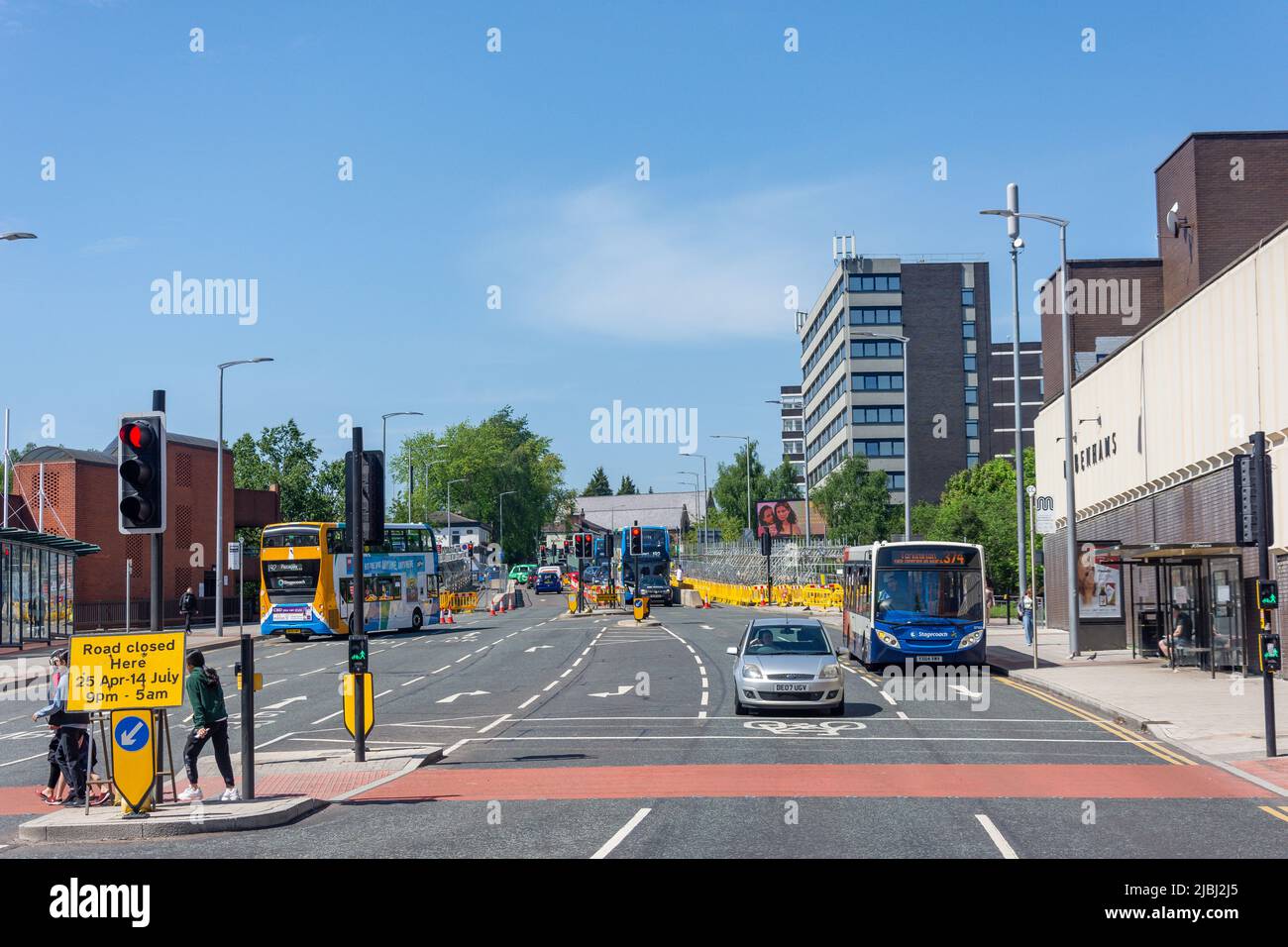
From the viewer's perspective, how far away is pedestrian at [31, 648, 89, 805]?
14.2 meters

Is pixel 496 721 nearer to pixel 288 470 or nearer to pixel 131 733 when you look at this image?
pixel 131 733

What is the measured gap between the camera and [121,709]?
42.7 feet

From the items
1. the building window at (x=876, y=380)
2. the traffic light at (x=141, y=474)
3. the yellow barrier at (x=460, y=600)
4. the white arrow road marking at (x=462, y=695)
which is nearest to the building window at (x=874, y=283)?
the building window at (x=876, y=380)

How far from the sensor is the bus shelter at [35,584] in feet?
142

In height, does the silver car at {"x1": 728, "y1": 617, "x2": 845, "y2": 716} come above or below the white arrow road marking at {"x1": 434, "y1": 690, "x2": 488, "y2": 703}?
above

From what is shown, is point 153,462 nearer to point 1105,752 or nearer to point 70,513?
point 1105,752

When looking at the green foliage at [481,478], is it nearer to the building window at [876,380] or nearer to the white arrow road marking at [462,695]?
the building window at [876,380]

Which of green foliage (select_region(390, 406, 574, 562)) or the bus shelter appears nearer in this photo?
the bus shelter

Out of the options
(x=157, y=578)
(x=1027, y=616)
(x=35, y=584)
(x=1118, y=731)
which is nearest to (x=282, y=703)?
(x=157, y=578)

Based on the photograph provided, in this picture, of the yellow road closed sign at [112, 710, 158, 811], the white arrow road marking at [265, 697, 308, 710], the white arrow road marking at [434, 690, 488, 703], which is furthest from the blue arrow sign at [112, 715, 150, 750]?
the white arrow road marking at [434, 690, 488, 703]

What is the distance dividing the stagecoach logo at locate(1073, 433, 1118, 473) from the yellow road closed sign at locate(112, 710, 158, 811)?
3301 centimetres

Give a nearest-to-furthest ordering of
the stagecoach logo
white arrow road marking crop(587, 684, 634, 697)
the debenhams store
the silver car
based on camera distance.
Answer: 1. the silver car
2. white arrow road marking crop(587, 684, 634, 697)
3. the debenhams store
4. the stagecoach logo

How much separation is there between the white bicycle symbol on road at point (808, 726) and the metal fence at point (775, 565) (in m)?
27.9

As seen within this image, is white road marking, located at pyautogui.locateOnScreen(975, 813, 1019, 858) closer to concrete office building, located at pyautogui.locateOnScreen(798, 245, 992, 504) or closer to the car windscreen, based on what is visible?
the car windscreen
